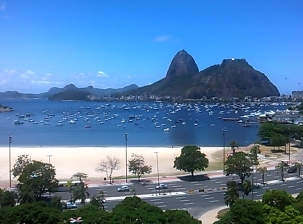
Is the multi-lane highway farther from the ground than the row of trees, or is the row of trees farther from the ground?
the row of trees

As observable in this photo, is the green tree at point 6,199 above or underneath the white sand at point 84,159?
above

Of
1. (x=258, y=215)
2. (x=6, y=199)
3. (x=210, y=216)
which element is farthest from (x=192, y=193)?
(x=6, y=199)

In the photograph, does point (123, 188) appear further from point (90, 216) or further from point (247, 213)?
point (247, 213)

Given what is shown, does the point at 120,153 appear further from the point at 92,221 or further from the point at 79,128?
the point at 79,128

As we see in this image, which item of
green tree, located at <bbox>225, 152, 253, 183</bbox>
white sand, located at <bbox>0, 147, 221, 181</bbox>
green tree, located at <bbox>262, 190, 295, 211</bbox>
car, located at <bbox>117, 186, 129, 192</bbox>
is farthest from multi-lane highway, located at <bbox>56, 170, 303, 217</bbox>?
white sand, located at <bbox>0, 147, 221, 181</bbox>

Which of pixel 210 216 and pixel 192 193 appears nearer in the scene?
pixel 210 216

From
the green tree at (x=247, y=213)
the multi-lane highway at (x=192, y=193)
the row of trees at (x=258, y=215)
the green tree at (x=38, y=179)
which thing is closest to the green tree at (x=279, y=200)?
the row of trees at (x=258, y=215)

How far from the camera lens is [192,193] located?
2934cm

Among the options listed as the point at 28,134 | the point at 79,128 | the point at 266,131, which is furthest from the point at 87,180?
the point at 79,128

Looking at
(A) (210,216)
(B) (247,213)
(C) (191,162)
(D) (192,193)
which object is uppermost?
(B) (247,213)

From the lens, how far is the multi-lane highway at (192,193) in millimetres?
25859

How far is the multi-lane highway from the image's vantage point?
25859mm

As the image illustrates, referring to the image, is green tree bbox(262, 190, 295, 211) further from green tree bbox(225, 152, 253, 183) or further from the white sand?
the white sand

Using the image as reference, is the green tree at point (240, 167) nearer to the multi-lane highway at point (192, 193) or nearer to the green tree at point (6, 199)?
the multi-lane highway at point (192, 193)
